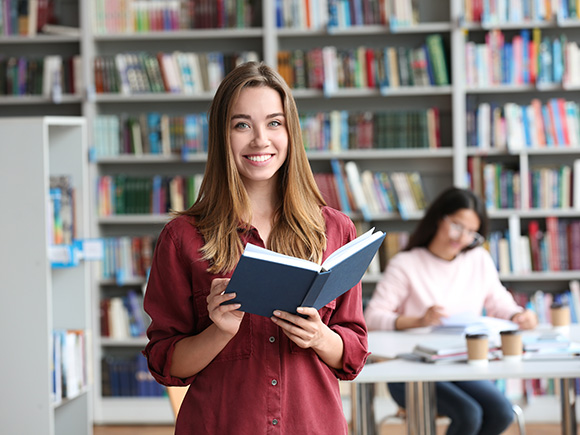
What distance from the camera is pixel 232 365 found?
143 cm

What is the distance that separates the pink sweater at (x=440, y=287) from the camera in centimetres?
318

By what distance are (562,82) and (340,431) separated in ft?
10.7

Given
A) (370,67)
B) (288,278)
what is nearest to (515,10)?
(370,67)

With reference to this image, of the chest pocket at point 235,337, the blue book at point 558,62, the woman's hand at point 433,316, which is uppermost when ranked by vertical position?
the blue book at point 558,62

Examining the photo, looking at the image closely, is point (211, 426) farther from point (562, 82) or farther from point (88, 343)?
point (562, 82)

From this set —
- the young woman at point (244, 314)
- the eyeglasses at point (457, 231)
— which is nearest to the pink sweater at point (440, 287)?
the eyeglasses at point (457, 231)

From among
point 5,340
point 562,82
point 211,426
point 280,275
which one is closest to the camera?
point 280,275

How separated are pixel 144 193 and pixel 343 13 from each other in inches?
59.9

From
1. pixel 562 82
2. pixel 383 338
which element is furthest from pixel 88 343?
pixel 562 82

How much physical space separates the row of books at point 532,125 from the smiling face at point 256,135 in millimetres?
3046

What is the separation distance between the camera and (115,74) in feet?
14.6

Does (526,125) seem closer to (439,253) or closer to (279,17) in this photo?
(439,253)

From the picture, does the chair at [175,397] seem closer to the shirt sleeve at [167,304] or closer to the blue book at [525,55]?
the shirt sleeve at [167,304]

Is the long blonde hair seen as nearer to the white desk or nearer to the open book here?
the open book
